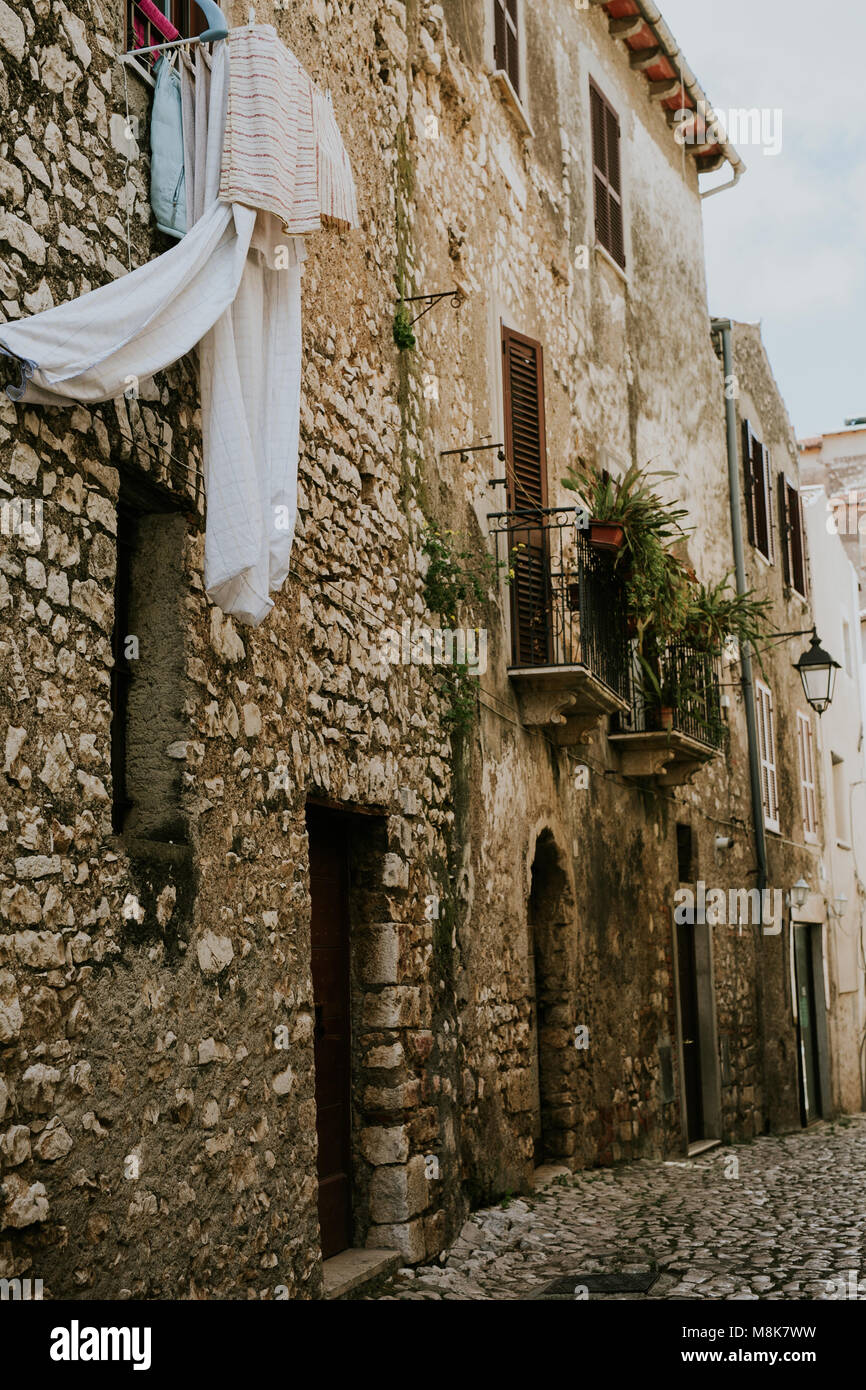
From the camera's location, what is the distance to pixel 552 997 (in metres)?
10.7

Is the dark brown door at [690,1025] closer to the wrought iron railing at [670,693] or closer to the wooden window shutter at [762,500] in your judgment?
the wrought iron railing at [670,693]

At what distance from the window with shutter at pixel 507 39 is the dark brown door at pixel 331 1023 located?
6466 millimetres

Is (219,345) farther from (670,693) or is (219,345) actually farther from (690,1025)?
(690,1025)

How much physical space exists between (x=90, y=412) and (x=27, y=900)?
63.2 inches

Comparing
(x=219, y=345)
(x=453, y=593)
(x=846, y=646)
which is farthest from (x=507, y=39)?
(x=846, y=646)

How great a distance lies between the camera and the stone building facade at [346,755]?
4.52 meters

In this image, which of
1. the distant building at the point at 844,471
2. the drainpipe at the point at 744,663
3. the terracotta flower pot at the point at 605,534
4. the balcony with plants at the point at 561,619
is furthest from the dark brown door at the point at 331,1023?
the distant building at the point at 844,471

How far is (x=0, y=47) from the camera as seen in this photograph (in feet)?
14.6

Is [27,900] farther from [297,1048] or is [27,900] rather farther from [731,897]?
[731,897]

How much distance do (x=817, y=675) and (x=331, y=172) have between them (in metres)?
9.61

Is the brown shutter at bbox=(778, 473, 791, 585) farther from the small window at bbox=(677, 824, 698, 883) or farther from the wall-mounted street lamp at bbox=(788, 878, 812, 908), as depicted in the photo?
the small window at bbox=(677, 824, 698, 883)

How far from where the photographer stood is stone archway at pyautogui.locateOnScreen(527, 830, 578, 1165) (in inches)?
412

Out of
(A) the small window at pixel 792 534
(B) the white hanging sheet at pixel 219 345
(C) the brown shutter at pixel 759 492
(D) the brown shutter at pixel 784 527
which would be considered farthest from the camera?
(A) the small window at pixel 792 534

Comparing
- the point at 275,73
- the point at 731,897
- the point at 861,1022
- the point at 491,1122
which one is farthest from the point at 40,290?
the point at 861,1022
